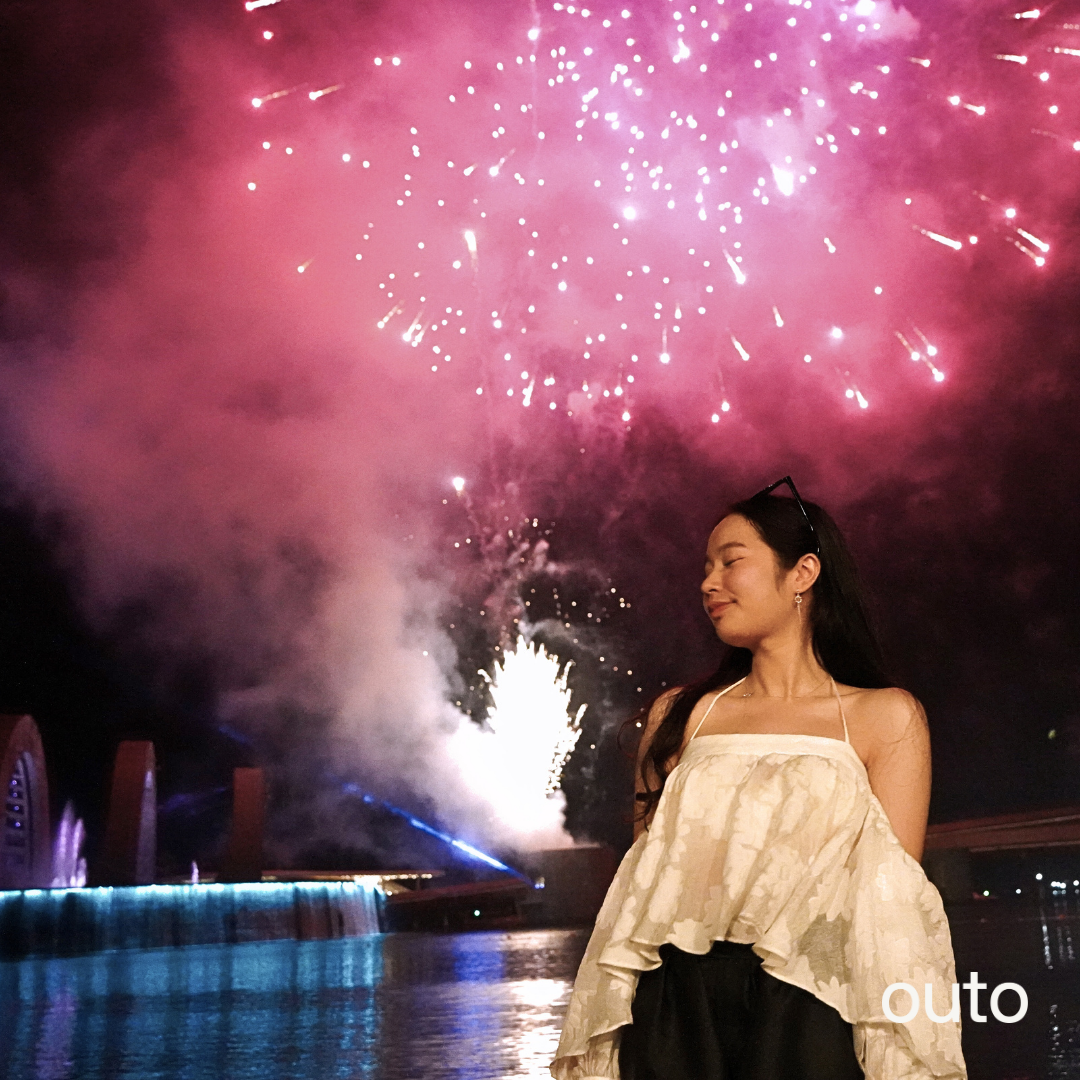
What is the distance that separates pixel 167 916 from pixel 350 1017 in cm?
1516

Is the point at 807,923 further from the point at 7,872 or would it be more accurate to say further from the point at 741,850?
the point at 7,872

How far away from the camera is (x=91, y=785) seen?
1670 inches

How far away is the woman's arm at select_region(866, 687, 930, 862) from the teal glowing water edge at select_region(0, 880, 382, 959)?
2123 centimetres

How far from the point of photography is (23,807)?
103 ft

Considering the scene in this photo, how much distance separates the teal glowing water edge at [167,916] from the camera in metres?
20.9

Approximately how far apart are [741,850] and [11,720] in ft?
101

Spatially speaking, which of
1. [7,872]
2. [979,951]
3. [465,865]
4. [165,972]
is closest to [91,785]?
[7,872]

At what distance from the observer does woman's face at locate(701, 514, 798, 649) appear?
2.22m

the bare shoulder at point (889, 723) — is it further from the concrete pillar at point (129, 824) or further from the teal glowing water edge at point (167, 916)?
the concrete pillar at point (129, 824)

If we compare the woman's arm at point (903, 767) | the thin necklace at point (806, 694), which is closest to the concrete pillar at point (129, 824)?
the thin necklace at point (806, 694)

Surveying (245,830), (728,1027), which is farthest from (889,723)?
(245,830)

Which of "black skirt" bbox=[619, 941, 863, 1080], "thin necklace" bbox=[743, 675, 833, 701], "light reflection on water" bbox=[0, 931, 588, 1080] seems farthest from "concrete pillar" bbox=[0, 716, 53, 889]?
"black skirt" bbox=[619, 941, 863, 1080]

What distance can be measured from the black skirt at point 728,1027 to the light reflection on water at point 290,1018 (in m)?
4.73

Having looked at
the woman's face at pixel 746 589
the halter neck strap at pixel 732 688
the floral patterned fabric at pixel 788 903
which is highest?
the woman's face at pixel 746 589
